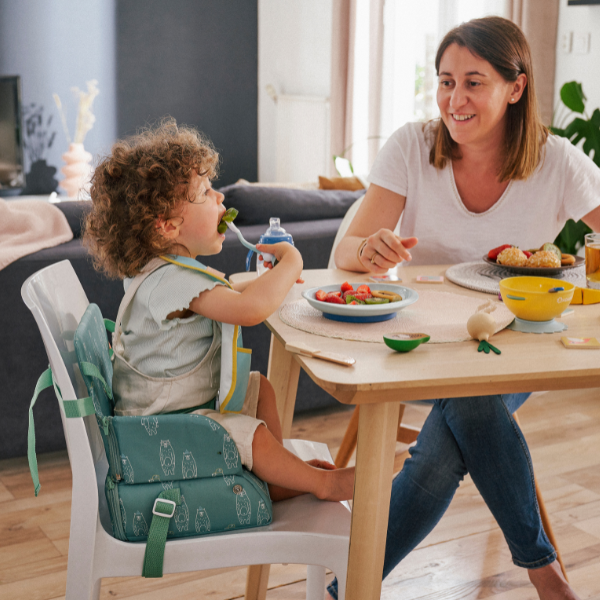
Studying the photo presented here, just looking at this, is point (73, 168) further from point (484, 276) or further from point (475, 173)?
point (484, 276)

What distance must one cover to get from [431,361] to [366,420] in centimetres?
11

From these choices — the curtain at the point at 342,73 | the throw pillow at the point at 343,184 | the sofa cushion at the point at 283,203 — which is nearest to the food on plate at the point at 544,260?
the sofa cushion at the point at 283,203

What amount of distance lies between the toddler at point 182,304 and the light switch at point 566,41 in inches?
104

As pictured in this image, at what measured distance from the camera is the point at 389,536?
A: 1176 millimetres

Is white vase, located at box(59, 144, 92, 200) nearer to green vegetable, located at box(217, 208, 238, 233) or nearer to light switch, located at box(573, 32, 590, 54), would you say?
light switch, located at box(573, 32, 590, 54)

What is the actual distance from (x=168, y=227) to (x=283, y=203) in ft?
4.06

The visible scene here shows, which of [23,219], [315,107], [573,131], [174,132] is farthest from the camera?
[315,107]

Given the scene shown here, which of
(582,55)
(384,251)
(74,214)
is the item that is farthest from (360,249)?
(582,55)

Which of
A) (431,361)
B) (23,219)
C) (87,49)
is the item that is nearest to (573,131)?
(23,219)

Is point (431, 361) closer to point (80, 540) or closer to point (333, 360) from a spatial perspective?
point (333, 360)

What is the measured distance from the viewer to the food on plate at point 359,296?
3.36ft

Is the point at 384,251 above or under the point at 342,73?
under

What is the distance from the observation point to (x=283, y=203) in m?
2.23

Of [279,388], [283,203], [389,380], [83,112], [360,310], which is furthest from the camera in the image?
[83,112]
